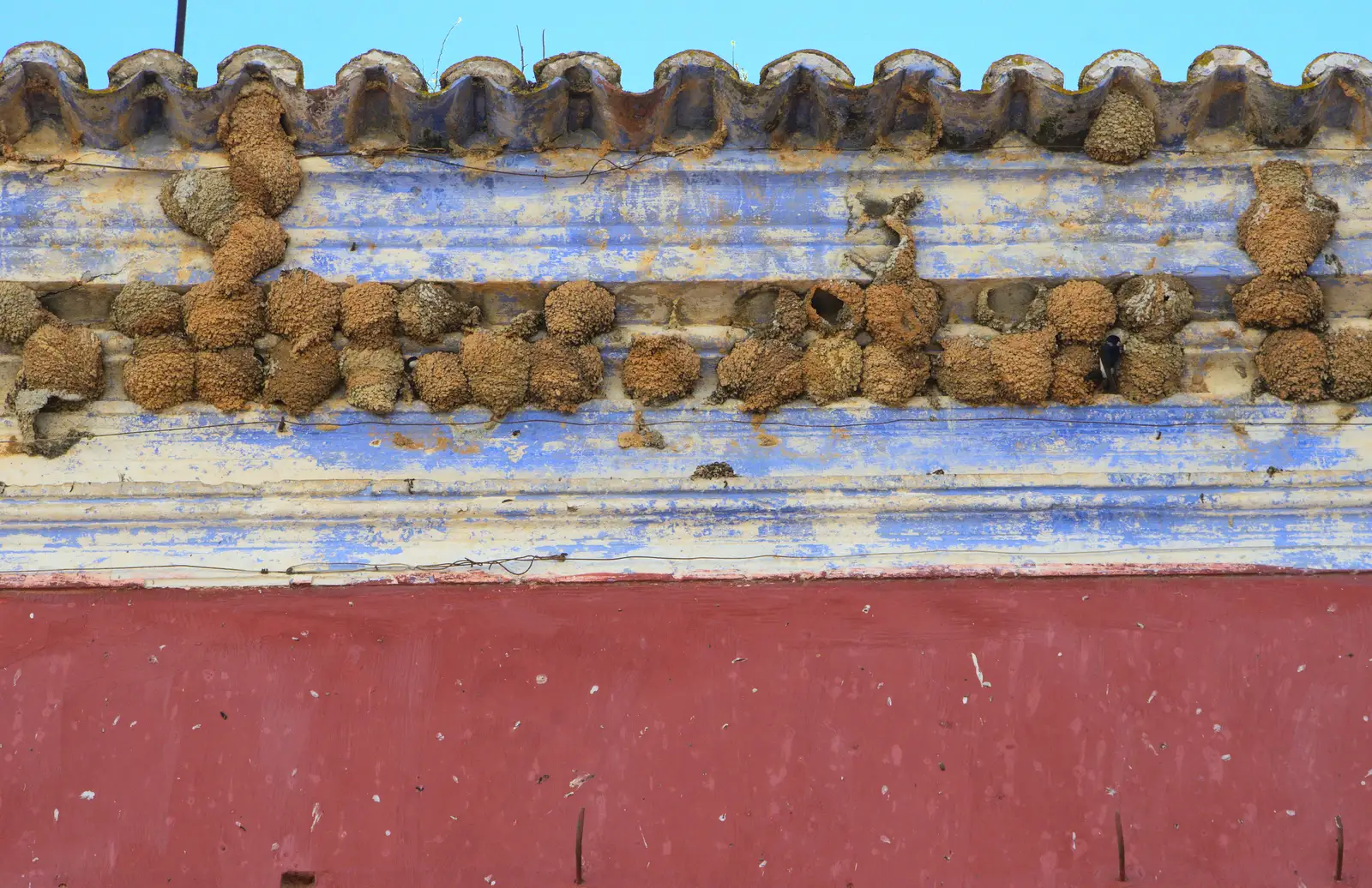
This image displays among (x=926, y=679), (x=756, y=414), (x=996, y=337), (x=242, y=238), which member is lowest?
(x=926, y=679)

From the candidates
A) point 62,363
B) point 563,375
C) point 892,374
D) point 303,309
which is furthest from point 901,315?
point 62,363

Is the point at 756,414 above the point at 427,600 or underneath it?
above

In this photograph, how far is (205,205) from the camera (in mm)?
3262

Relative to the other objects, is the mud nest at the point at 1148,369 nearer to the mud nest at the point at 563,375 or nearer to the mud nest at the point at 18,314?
the mud nest at the point at 563,375

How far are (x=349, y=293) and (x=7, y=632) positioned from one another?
3.85 ft

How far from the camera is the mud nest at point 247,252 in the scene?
3207mm

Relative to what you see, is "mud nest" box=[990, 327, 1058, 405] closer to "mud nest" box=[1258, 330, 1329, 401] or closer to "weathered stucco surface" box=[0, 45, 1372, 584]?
"weathered stucco surface" box=[0, 45, 1372, 584]

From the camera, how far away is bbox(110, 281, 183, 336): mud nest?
3217 millimetres

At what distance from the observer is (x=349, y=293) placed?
3234 mm

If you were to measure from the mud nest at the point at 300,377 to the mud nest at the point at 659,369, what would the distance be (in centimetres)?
79

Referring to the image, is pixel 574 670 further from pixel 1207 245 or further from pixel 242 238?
pixel 1207 245

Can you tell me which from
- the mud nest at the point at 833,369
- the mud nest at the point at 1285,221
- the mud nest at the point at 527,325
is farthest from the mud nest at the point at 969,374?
the mud nest at the point at 527,325

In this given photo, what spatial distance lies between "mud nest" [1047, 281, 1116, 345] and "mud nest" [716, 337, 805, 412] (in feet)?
2.35

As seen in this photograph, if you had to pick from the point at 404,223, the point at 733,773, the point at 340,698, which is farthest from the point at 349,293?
the point at 733,773
